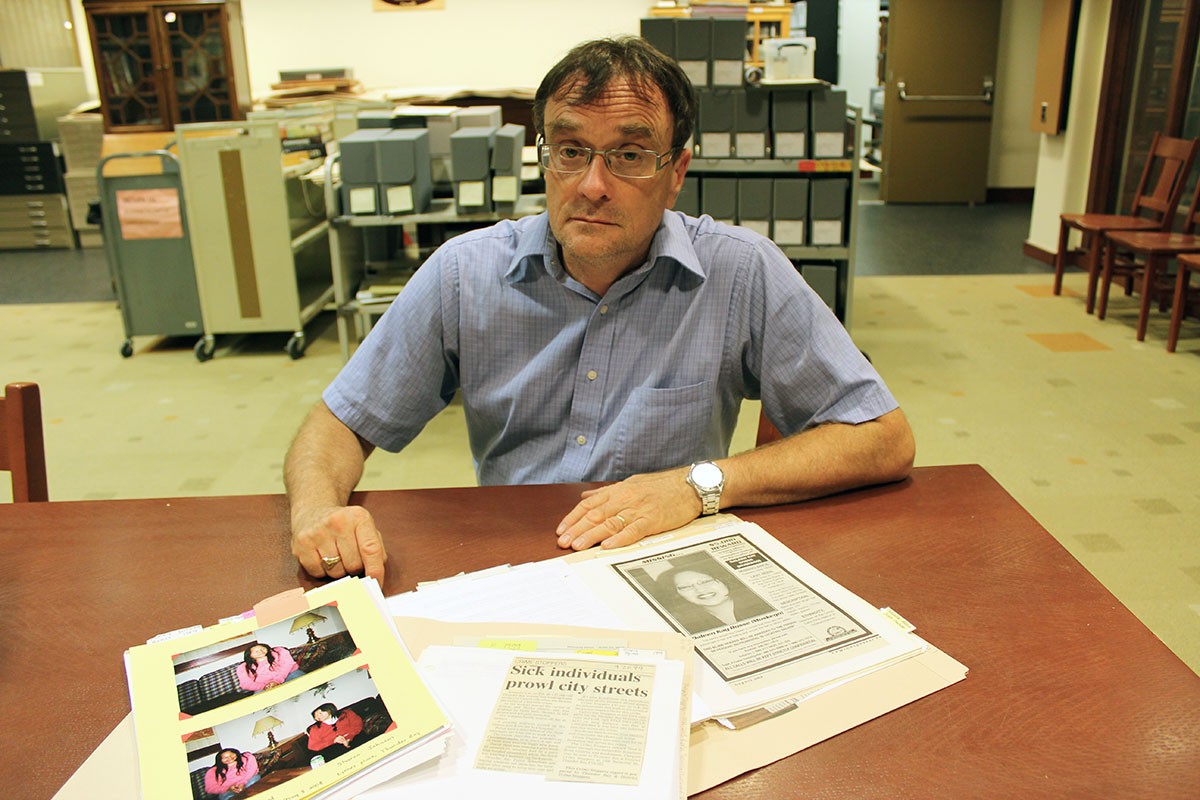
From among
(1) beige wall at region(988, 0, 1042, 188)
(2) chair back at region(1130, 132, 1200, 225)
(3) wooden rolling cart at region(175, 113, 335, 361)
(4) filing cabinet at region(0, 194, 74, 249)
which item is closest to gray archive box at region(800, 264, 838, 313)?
(2) chair back at region(1130, 132, 1200, 225)

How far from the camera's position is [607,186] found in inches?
54.7

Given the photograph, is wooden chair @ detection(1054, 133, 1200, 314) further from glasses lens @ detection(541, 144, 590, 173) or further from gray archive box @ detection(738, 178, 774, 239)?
glasses lens @ detection(541, 144, 590, 173)

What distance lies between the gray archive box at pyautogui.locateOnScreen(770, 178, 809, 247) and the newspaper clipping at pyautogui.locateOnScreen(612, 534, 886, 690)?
3.19 metres

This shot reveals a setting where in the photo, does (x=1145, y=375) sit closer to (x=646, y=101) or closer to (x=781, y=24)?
(x=646, y=101)

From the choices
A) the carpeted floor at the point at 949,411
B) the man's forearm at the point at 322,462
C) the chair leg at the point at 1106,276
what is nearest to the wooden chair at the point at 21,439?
the man's forearm at the point at 322,462

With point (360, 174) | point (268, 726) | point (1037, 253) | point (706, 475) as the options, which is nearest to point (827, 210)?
point (360, 174)

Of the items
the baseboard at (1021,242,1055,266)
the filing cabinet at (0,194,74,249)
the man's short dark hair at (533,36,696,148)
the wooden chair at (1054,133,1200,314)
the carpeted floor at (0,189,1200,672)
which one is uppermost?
the man's short dark hair at (533,36,696,148)

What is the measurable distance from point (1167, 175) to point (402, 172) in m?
3.95

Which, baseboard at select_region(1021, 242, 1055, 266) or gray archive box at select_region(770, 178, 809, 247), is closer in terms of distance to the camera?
gray archive box at select_region(770, 178, 809, 247)

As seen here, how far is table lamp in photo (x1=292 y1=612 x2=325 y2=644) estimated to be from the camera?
91 centimetres

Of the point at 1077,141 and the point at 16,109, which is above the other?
the point at 16,109

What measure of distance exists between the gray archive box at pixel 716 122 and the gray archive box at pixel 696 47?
0.07 metres

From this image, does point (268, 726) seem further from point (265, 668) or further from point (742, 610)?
point (742, 610)

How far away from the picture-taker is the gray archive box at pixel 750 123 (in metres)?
4.03
